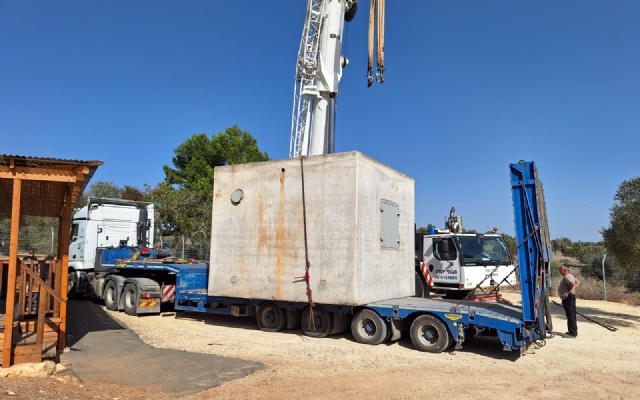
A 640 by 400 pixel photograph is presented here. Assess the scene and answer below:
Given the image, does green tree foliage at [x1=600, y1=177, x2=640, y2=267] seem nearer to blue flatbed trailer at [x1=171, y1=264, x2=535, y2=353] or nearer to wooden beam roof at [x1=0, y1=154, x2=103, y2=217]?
blue flatbed trailer at [x1=171, y1=264, x2=535, y2=353]

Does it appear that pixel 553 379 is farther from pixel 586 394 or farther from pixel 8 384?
pixel 8 384

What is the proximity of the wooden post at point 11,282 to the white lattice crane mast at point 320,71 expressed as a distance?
8.63 meters

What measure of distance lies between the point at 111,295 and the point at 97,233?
8.87 feet

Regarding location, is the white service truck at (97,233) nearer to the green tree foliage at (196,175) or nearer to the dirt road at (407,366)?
the dirt road at (407,366)

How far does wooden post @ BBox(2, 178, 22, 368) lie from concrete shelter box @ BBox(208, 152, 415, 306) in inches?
178

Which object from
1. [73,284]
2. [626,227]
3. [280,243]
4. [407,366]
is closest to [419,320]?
[407,366]

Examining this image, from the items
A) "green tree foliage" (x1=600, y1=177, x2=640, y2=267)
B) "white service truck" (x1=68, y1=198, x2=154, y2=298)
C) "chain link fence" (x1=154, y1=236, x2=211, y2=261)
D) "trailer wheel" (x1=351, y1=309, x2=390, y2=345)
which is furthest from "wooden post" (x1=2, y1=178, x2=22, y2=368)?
"chain link fence" (x1=154, y1=236, x2=211, y2=261)

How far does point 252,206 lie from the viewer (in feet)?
34.6

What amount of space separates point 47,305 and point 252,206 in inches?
168

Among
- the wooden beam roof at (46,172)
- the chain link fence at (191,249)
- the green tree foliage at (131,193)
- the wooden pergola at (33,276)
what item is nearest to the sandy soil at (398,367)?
the wooden pergola at (33,276)

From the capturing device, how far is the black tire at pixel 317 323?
973 cm

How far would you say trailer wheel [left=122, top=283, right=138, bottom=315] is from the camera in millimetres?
13016

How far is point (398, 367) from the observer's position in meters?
7.49

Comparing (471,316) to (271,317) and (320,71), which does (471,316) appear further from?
(320,71)
